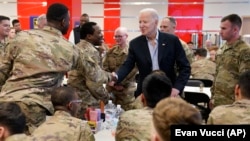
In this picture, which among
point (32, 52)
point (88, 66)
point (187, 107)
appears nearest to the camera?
point (187, 107)

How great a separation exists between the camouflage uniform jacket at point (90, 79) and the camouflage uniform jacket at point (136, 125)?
1.00 meters

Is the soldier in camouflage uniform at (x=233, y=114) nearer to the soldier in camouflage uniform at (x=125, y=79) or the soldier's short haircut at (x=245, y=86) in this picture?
the soldier's short haircut at (x=245, y=86)

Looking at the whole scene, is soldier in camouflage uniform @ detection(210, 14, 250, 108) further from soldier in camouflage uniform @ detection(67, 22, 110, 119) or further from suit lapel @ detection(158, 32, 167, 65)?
soldier in camouflage uniform @ detection(67, 22, 110, 119)

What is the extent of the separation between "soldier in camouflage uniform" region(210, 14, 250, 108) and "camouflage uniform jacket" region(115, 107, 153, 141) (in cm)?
175

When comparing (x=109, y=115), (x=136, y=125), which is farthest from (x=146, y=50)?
(x=136, y=125)

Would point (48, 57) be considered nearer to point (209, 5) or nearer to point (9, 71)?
point (9, 71)

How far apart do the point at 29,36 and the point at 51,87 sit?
0.43m

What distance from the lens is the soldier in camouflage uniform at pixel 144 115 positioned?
2102 millimetres

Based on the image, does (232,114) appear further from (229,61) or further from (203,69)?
(203,69)

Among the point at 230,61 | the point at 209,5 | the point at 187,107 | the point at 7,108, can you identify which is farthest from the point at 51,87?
the point at 209,5

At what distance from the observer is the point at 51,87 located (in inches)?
106

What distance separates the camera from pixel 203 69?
6.02m

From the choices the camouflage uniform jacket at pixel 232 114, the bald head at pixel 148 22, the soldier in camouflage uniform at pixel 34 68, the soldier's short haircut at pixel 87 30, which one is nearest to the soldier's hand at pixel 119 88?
the soldier's short haircut at pixel 87 30

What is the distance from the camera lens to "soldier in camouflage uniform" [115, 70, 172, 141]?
82.7 inches
